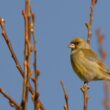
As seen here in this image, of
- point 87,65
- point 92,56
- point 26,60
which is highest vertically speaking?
point 26,60

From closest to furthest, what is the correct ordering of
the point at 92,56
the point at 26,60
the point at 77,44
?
the point at 26,60 < the point at 92,56 < the point at 77,44

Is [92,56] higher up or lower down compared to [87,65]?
higher up

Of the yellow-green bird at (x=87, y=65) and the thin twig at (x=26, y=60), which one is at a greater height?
the thin twig at (x=26, y=60)

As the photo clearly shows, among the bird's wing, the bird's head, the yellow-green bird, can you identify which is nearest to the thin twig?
the yellow-green bird

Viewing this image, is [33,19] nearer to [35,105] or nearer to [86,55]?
[35,105]

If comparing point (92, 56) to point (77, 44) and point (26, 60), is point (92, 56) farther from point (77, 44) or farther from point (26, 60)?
point (26, 60)

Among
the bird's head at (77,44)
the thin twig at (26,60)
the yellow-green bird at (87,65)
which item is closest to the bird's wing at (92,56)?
the yellow-green bird at (87,65)

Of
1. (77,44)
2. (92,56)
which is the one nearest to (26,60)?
(92,56)

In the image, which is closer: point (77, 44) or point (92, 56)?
point (92, 56)

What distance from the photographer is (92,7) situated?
12.6 feet

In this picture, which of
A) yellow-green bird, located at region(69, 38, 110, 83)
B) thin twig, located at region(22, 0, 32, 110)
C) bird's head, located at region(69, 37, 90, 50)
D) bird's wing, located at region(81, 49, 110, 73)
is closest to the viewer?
thin twig, located at region(22, 0, 32, 110)

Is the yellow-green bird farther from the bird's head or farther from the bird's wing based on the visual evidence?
the bird's head

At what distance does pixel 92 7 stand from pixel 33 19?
1.70 metres

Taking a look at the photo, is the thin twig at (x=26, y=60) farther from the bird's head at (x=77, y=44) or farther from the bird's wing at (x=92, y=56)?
the bird's head at (x=77, y=44)
